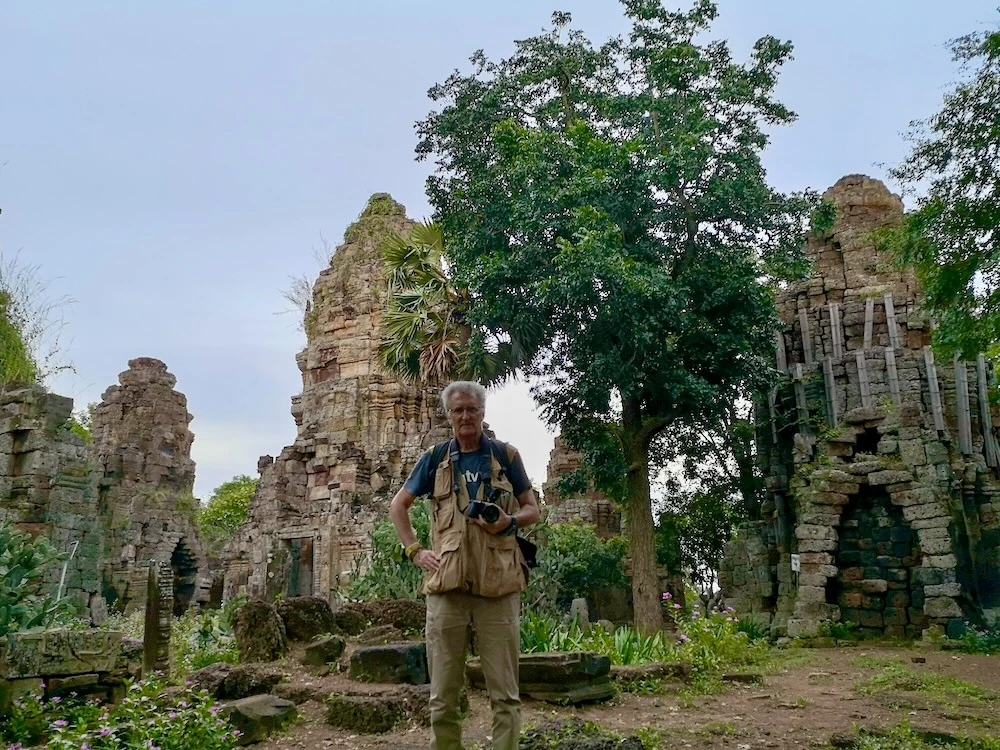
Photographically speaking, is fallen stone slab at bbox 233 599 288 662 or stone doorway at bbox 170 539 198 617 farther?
stone doorway at bbox 170 539 198 617

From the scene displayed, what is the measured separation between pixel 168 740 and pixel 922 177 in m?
11.4

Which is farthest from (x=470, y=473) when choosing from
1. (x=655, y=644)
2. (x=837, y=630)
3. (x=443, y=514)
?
(x=837, y=630)

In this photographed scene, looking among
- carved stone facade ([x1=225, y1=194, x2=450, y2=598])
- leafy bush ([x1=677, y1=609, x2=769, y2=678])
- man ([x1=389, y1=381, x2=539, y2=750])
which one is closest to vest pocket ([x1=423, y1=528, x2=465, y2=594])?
man ([x1=389, y1=381, x2=539, y2=750])

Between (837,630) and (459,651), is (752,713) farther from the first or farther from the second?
(837,630)

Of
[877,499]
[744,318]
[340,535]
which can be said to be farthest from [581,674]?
[340,535]

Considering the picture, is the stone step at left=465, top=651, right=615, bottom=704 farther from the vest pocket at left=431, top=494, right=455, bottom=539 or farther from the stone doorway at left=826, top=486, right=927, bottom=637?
the stone doorway at left=826, top=486, right=927, bottom=637

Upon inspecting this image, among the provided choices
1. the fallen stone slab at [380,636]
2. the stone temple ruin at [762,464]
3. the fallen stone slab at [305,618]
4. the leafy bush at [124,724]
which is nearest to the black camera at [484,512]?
the leafy bush at [124,724]

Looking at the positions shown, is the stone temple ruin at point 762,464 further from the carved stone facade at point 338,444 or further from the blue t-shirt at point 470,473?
the blue t-shirt at point 470,473

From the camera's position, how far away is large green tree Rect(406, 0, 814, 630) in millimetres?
13805

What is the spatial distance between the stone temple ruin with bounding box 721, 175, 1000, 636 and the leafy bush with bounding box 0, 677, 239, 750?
11877 millimetres

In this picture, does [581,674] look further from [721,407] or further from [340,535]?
[340,535]

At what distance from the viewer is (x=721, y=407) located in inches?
615

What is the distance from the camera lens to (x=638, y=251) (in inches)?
571

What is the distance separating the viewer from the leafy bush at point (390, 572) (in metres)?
11.2
